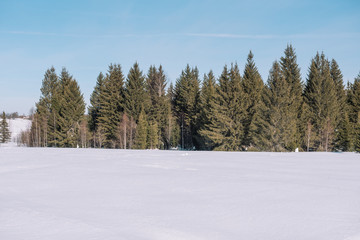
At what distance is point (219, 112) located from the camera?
32062 millimetres

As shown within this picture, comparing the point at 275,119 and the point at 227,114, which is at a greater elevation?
the point at 227,114

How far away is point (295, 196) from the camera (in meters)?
5.85

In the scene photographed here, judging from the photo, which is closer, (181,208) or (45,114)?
(181,208)

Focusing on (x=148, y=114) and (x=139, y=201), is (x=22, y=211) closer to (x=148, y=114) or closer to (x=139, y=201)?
(x=139, y=201)

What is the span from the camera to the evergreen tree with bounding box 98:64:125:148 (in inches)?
1470

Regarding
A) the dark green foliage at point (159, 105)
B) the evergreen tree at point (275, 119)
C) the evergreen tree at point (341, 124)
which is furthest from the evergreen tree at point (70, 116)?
the evergreen tree at point (341, 124)

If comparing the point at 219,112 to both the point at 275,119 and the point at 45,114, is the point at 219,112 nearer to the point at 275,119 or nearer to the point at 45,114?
the point at 275,119

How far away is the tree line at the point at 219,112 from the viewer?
29000 mm

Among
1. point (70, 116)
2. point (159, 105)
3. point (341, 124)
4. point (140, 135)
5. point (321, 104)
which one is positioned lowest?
point (140, 135)

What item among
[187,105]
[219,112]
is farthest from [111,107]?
[219,112]

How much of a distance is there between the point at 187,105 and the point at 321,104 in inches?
728

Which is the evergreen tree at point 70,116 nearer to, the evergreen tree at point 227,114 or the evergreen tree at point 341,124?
the evergreen tree at point 227,114

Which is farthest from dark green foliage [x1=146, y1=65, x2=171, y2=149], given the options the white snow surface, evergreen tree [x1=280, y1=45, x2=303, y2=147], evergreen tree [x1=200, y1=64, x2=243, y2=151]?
the white snow surface

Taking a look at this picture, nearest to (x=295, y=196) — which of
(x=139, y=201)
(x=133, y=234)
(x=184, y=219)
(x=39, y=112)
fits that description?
(x=184, y=219)
